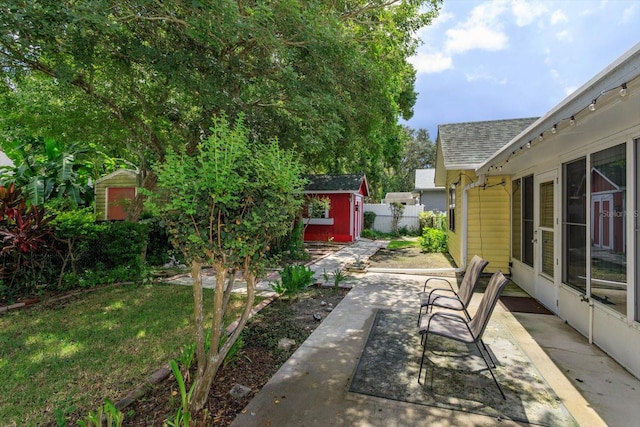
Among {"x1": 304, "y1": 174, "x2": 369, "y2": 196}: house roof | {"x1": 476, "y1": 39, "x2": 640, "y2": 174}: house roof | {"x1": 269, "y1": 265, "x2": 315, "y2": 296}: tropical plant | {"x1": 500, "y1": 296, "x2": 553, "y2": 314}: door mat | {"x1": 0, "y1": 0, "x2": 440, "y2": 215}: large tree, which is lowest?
{"x1": 500, "y1": 296, "x2": 553, "y2": 314}: door mat

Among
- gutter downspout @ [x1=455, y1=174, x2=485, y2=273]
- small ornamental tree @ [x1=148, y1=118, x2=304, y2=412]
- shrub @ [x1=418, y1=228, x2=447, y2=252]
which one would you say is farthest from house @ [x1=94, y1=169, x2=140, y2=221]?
small ornamental tree @ [x1=148, y1=118, x2=304, y2=412]

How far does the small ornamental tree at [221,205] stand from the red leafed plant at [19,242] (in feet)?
16.5

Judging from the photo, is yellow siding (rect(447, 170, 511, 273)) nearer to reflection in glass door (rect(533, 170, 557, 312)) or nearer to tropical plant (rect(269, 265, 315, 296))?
reflection in glass door (rect(533, 170, 557, 312))

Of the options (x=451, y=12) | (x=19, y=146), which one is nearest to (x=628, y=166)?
(x=451, y=12)

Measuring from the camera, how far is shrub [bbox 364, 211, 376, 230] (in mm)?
19016

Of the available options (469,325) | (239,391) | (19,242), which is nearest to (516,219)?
(469,325)

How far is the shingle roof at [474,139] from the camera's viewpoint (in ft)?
24.0

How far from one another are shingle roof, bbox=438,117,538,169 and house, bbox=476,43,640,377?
1662 millimetres

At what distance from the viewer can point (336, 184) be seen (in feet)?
51.8

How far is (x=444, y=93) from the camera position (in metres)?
18.0

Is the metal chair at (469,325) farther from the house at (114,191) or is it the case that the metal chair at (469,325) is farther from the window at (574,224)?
the house at (114,191)

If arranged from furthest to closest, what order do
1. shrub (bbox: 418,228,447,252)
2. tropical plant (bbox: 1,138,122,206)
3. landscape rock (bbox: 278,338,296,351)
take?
shrub (bbox: 418,228,447,252), tropical plant (bbox: 1,138,122,206), landscape rock (bbox: 278,338,296,351)

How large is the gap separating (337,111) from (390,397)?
20.8ft

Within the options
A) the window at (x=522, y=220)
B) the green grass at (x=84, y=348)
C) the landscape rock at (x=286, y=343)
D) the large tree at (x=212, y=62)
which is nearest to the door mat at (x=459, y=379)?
the landscape rock at (x=286, y=343)
